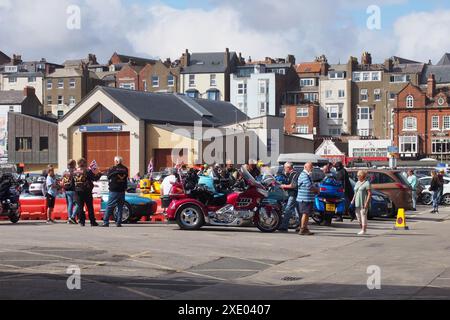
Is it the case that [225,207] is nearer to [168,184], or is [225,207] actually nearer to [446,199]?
[168,184]

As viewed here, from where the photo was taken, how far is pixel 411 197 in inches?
1107

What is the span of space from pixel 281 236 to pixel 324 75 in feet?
325

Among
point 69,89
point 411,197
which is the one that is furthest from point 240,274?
point 69,89

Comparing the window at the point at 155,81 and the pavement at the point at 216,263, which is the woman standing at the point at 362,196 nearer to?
the pavement at the point at 216,263

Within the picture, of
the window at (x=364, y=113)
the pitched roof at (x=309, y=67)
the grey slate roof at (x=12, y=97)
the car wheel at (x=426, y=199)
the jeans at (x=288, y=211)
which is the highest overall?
the pitched roof at (x=309, y=67)

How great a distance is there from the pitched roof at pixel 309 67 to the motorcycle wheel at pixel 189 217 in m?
99.4

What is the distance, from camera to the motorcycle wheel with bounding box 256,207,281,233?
1906cm

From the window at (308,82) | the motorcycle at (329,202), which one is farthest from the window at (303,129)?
the motorcycle at (329,202)

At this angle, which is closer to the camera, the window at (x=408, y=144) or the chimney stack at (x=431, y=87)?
the window at (x=408, y=144)

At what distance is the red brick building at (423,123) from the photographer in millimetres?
94812

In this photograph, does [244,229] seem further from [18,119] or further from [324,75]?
[324,75]

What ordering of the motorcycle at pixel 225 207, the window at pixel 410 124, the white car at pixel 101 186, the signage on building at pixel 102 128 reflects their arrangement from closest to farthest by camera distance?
the motorcycle at pixel 225 207 → the white car at pixel 101 186 → the signage on building at pixel 102 128 → the window at pixel 410 124

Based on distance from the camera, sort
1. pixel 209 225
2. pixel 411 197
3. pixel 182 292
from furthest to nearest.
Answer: pixel 411 197, pixel 209 225, pixel 182 292

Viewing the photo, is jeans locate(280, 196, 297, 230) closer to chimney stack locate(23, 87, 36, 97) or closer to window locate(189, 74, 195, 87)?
chimney stack locate(23, 87, 36, 97)
